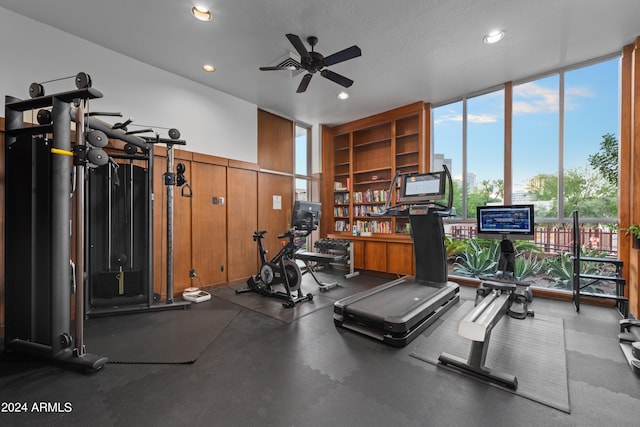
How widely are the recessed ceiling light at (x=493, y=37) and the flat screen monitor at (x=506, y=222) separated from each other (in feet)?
7.25

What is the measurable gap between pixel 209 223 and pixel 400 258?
11.9ft

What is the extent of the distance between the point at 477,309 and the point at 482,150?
3542mm

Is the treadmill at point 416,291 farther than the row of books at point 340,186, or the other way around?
the row of books at point 340,186

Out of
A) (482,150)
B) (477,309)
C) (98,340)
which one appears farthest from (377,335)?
(482,150)

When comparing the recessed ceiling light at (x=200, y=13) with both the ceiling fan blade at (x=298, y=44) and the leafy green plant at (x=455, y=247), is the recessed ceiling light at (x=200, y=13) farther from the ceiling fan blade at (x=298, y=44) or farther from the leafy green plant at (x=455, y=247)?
the leafy green plant at (x=455, y=247)

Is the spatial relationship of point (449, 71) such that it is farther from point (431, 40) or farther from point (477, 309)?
point (477, 309)

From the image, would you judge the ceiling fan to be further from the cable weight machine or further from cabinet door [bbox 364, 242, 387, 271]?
cabinet door [bbox 364, 242, 387, 271]

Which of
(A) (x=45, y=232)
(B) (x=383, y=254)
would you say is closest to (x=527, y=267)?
(B) (x=383, y=254)

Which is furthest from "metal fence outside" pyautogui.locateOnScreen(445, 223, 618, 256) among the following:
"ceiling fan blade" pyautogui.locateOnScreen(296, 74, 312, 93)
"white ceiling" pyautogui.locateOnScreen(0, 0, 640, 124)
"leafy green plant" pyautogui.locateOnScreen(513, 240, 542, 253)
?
"ceiling fan blade" pyautogui.locateOnScreen(296, 74, 312, 93)

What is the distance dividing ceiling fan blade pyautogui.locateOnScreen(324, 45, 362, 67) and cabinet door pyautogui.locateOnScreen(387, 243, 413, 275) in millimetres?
3472

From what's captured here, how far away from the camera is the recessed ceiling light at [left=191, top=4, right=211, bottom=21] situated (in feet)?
9.17

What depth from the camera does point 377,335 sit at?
2719 millimetres

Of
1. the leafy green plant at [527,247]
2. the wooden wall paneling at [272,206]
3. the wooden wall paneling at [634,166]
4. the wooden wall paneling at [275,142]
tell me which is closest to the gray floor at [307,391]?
the wooden wall paneling at [634,166]

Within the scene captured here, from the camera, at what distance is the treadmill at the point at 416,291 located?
271 cm
